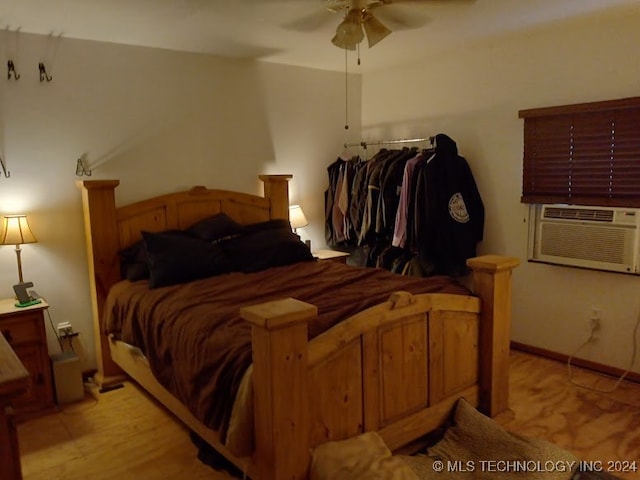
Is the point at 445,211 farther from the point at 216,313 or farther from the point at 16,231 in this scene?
the point at 16,231

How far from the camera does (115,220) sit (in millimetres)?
3311

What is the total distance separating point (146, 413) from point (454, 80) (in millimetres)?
3310

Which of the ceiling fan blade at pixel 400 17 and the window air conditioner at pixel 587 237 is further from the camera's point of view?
the window air conditioner at pixel 587 237

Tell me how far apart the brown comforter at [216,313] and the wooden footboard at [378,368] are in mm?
138

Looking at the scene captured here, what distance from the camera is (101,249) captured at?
10.7ft

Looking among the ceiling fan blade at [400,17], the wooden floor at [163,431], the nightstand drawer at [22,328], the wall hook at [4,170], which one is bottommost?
the wooden floor at [163,431]

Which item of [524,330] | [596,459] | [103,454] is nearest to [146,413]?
[103,454]

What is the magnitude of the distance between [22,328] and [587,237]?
138 inches

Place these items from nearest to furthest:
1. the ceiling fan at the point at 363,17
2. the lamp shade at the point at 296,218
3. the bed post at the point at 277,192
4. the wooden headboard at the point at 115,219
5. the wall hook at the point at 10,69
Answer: the ceiling fan at the point at 363,17
the wall hook at the point at 10,69
the wooden headboard at the point at 115,219
the bed post at the point at 277,192
the lamp shade at the point at 296,218

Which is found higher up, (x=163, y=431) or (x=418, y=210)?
(x=418, y=210)

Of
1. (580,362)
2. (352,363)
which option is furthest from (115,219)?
(580,362)

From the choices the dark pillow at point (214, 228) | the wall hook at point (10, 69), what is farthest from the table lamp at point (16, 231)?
the dark pillow at point (214, 228)

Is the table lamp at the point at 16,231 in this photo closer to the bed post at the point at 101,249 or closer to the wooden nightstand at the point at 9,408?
the bed post at the point at 101,249

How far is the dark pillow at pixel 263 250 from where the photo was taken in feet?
11.2
